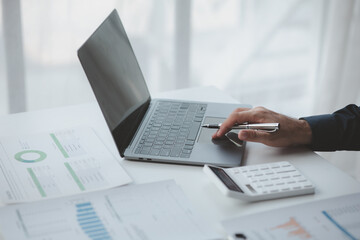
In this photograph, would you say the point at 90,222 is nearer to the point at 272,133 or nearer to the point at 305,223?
the point at 305,223

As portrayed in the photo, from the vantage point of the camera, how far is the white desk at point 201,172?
3.24 feet

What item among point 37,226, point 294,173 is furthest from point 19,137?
point 294,173

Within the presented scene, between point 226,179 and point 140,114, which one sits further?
point 140,114

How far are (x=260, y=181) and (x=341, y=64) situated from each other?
1.80 meters

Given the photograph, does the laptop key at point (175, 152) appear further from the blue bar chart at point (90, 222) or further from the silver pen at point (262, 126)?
the blue bar chart at point (90, 222)

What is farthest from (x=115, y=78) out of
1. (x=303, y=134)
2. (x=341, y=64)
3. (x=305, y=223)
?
(x=341, y=64)

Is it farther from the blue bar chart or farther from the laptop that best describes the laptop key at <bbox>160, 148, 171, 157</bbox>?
the blue bar chart

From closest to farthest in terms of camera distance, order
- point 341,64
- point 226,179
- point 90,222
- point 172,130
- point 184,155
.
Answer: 1. point 90,222
2. point 226,179
3. point 184,155
4. point 172,130
5. point 341,64

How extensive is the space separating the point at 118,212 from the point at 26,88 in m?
1.28

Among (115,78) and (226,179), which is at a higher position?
(115,78)

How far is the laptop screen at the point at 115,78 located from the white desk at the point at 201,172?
0.24 ft

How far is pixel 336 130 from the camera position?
4.21 feet

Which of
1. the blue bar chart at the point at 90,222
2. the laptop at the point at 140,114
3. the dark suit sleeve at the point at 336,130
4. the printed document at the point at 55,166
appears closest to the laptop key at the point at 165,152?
the laptop at the point at 140,114

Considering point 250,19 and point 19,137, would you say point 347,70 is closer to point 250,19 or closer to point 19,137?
point 250,19
